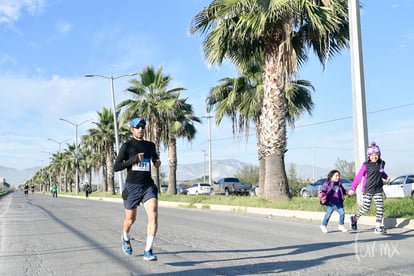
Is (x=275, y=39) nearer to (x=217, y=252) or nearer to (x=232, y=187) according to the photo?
(x=217, y=252)

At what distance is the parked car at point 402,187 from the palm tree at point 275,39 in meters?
9.34

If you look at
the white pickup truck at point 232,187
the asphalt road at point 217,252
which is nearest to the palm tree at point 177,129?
the white pickup truck at point 232,187

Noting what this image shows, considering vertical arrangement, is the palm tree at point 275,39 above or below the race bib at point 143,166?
above

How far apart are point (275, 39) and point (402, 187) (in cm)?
1180

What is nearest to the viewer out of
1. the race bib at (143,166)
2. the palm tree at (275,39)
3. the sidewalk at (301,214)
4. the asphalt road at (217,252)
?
the asphalt road at (217,252)

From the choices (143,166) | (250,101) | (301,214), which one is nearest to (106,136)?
(250,101)

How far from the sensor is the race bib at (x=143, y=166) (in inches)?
257

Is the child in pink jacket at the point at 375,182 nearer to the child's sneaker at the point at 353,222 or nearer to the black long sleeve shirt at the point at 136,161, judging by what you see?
the child's sneaker at the point at 353,222

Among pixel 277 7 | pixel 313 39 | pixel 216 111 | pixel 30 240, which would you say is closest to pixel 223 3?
pixel 277 7

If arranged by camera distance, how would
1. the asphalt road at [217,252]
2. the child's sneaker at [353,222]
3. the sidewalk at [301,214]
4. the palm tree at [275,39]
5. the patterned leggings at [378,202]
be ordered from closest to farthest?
the asphalt road at [217,252], the patterned leggings at [378,202], the child's sneaker at [353,222], the sidewalk at [301,214], the palm tree at [275,39]

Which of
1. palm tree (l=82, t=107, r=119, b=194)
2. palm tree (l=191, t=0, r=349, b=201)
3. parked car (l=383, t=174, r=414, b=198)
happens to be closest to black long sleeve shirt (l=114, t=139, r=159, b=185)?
palm tree (l=191, t=0, r=349, b=201)

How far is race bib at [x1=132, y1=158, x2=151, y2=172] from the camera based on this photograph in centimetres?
652

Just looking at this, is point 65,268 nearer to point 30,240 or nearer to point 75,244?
point 75,244

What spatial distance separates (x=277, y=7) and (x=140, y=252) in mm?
10104
